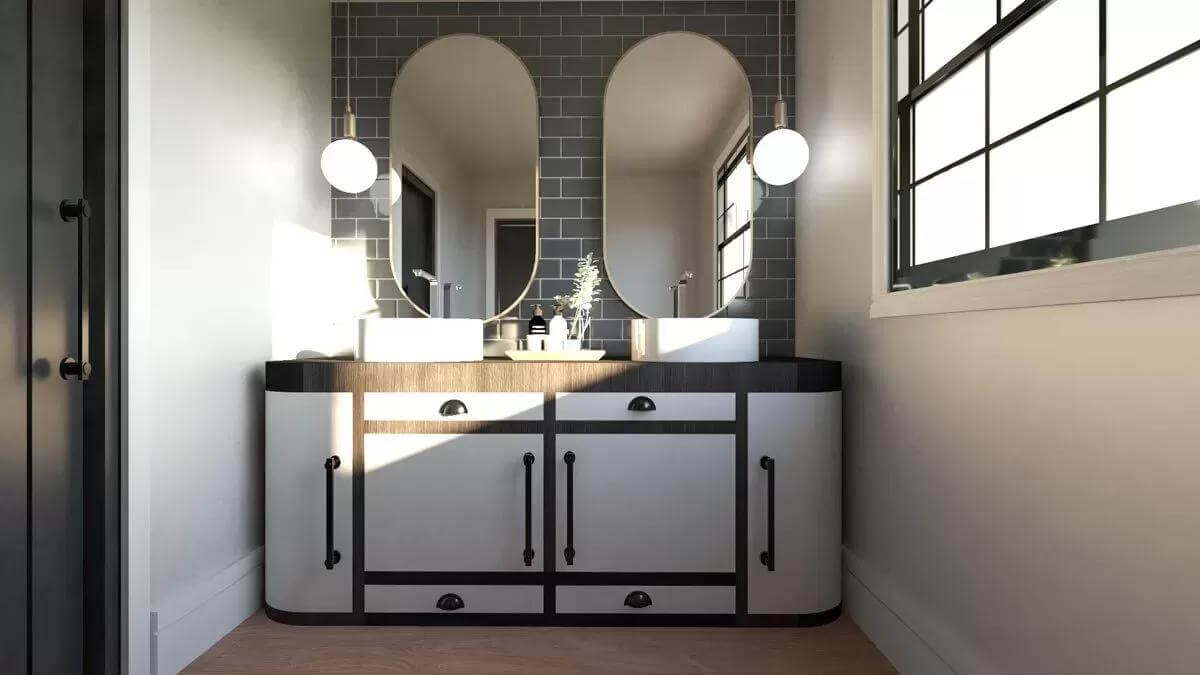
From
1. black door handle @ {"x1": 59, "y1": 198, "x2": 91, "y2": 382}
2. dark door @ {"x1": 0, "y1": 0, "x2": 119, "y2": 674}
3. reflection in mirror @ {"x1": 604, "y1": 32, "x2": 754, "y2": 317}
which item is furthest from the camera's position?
reflection in mirror @ {"x1": 604, "y1": 32, "x2": 754, "y2": 317}

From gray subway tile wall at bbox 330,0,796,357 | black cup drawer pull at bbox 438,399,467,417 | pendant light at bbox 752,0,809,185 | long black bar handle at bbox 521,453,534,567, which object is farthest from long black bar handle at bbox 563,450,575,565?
pendant light at bbox 752,0,809,185

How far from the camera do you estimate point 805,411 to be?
2.28 m

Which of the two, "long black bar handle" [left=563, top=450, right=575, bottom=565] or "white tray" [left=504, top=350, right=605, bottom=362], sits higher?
"white tray" [left=504, top=350, right=605, bottom=362]

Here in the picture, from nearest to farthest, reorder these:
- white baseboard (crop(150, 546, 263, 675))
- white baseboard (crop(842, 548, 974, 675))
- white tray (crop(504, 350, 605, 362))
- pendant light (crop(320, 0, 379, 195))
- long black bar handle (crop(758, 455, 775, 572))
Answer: white baseboard (crop(842, 548, 974, 675)) → white baseboard (crop(150, 546, 263, 675)) → long black bar handle (crop(758, 455, 775, 572)) → white tray (crop(504, 350, 605, 362)) → pendant light (crop(320, 0, 379, 195))

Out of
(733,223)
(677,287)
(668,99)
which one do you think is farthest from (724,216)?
(668,99)

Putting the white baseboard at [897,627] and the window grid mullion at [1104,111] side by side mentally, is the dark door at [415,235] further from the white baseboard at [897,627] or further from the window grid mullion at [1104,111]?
the window grid mullion at [1104,111]

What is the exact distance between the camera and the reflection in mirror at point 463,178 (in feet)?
9.73

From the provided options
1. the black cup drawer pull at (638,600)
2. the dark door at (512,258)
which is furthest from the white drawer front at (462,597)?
the dark door at (512,258)

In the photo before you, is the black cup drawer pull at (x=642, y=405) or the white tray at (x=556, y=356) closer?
the black cup drawer pull at (x=642, y=405)

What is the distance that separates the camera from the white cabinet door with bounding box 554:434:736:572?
226 cm

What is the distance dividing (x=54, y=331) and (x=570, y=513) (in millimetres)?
1513

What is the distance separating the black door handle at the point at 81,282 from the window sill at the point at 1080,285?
7.18 ft

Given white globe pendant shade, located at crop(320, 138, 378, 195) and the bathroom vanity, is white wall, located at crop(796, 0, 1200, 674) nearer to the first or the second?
the bathroom vanity

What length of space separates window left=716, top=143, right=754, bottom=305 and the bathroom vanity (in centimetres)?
76
